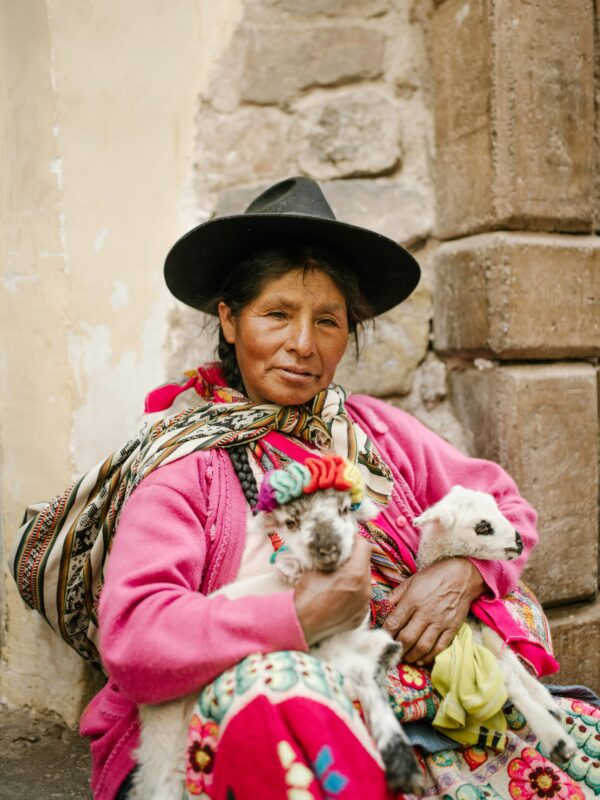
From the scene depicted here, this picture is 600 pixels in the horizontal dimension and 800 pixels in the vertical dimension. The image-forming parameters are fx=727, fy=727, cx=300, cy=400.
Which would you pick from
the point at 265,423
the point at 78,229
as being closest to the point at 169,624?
the point at 265,423

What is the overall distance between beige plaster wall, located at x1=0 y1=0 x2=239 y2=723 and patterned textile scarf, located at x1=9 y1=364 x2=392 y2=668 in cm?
28

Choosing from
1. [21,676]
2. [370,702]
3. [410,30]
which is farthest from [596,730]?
[410,30]

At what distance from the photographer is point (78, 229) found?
226cm

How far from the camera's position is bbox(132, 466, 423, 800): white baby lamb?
1.43 meters

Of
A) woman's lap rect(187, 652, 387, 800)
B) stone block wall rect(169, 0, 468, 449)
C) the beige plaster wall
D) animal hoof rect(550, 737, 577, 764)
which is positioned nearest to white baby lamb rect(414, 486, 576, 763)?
animal hoof rect(550, 737, 577, 764)

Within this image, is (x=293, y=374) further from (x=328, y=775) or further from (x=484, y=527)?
(x=328, y=775)

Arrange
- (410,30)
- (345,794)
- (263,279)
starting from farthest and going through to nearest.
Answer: (410,30) < (263,279) < (345,794)

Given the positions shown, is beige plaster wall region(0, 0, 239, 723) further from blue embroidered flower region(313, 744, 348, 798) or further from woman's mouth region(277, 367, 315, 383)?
blue embroidered flower region(313, 744, 348, 798)

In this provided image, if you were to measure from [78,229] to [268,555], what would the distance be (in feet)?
3.98

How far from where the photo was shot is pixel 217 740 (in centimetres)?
135

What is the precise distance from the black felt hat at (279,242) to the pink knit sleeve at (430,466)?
41 centimetres

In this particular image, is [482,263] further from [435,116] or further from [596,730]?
[596,730]

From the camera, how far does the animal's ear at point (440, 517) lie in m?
1.83

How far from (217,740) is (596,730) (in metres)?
0.99
